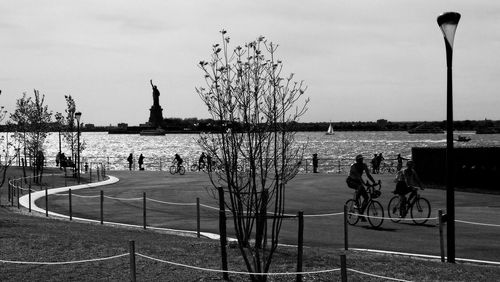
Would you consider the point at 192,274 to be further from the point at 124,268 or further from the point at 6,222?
the point at 6,222

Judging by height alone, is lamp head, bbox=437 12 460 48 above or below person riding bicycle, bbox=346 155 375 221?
above

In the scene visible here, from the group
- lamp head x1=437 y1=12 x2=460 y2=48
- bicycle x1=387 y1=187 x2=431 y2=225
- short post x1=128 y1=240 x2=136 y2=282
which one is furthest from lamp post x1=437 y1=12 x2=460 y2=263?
short post x1=128 y1=240 x2=136 y2=282

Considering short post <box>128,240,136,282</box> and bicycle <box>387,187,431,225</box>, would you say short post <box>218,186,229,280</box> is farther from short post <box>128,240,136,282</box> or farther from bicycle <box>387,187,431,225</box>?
bicycle <box>387,187,431,225</box>

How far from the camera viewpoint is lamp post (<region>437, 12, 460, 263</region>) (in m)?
11.4

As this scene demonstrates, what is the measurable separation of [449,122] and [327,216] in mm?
8665

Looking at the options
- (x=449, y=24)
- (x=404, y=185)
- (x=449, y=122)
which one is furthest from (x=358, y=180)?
(x=449, y=24)

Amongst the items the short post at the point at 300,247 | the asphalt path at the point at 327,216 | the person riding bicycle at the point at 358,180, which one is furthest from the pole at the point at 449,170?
the person riding bicycle at the point at 358,180

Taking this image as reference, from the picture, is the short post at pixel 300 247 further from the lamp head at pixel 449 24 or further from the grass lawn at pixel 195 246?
the lamp head at pixel 449 24

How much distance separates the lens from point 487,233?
51.6 ft

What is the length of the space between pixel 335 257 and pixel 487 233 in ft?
20.4

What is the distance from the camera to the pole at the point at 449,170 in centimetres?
1140

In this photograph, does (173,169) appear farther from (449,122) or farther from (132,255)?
(132,255)

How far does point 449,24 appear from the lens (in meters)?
11.5

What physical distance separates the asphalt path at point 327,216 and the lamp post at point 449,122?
1.60 m
